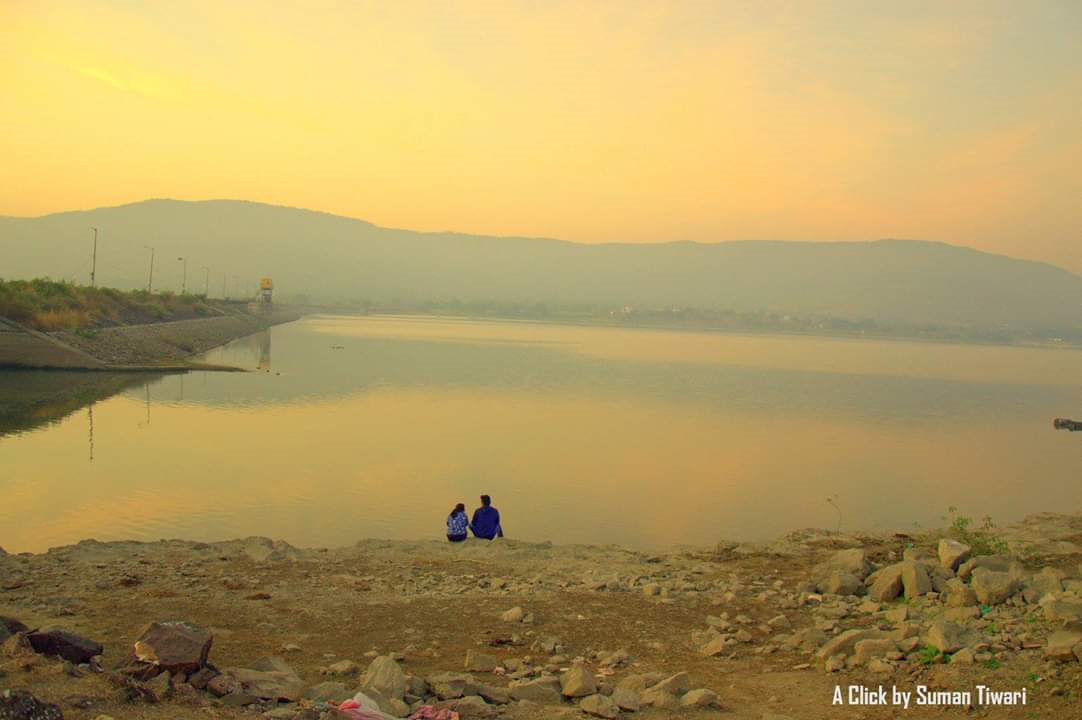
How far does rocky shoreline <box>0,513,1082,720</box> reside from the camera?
199 inches

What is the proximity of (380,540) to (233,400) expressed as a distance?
18939 millimetres

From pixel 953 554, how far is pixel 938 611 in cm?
133

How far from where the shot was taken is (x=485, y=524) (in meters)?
11.4

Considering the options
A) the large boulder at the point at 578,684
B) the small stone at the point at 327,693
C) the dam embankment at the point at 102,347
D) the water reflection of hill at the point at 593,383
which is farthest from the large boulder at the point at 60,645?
the dam embankment at the point at 102,347

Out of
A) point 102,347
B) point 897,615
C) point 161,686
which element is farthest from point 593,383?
point 161,686

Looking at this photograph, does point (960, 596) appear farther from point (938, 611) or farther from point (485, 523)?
point (485, 523)

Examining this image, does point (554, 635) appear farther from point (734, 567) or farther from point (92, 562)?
point (92, 562)

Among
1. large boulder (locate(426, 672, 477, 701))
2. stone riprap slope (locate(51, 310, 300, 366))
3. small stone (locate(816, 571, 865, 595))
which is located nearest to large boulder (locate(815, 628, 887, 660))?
small stone (locate(816, 571, 865, 595))

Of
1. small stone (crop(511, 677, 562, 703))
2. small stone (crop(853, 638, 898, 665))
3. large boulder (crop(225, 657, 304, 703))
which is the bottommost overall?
small stone (crop(511, 677, 562, 703))

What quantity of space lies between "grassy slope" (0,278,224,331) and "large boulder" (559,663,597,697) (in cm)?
3583

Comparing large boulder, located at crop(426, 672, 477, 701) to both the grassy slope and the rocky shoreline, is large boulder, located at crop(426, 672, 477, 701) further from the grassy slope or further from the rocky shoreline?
the grassy slope

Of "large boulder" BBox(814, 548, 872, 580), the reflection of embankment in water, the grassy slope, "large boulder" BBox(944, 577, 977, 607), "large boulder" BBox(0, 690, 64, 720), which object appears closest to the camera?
"large boulder" BBox(0, 690, 64, 720)

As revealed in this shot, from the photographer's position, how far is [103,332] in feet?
130

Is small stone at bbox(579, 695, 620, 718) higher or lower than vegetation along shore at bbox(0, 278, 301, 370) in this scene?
lower
